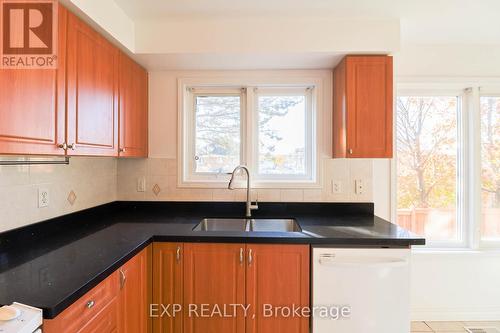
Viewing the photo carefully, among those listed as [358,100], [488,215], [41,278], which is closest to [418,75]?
[358,100]

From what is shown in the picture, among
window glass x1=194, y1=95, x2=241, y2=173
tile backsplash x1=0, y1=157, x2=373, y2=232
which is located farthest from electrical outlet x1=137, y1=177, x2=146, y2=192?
window glass x1=194, y1=95, x2=241, y2=173

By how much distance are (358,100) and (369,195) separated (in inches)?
32.2

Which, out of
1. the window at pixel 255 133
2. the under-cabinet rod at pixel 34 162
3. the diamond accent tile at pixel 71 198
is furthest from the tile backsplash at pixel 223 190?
the under-cabinet rod at pixel 34 162

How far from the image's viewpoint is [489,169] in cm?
229

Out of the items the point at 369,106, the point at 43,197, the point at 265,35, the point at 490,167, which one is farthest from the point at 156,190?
the point at 490,167

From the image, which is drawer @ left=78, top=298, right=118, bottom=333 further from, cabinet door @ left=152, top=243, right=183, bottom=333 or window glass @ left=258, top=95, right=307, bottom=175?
window glass @ left=258, top=95, right=307, bottom=175

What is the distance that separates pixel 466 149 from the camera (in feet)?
7.43

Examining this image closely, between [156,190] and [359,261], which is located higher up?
[156,190]

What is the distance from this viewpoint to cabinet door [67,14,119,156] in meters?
1.33

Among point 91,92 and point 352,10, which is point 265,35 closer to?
point 352,10

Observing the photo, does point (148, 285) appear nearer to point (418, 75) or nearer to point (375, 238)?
point (375, 238)

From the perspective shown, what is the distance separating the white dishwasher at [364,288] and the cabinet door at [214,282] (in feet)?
1.49

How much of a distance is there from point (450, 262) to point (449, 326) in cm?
51

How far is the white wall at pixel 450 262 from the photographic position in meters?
2.20
